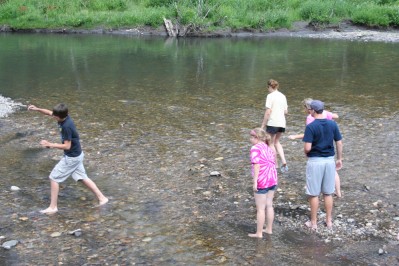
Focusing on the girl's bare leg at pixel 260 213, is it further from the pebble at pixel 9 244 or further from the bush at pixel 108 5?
the bush at pixel 108 5

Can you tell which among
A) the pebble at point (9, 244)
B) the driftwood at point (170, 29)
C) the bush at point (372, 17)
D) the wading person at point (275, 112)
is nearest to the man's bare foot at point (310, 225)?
the wading person at point (275, 112)

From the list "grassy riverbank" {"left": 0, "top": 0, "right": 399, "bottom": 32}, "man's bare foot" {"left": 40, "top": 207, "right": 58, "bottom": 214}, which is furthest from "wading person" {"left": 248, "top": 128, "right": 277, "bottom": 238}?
"grassy riverbank" {"left": 0, "top": 0, "right": 399, "bottom": 32}

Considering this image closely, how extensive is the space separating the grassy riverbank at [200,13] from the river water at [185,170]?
28.5 m

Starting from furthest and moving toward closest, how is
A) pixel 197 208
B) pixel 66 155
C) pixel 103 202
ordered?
1. pixel 103 202
2. pixel 197 208
3. pixel 66 155

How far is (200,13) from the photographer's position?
5744 cm

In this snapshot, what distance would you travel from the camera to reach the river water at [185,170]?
865 cm

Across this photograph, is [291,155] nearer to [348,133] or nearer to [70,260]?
[348,133]

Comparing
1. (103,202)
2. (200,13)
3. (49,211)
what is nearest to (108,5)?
(200,13)

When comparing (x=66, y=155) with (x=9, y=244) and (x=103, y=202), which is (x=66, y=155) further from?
A: (x=9, y=244)

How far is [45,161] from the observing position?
13422 millimetres

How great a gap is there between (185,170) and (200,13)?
154 feet

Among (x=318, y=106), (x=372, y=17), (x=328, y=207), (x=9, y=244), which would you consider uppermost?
(x=372, y=17)

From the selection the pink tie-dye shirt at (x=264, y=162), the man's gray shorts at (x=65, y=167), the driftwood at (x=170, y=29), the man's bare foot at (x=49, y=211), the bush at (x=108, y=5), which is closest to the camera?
the pink tie-dye shirt at (x=264, y=162)

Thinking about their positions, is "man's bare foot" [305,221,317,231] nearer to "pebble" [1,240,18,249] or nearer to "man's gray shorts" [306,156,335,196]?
"man's gray shorts" [306,156,335,196]
